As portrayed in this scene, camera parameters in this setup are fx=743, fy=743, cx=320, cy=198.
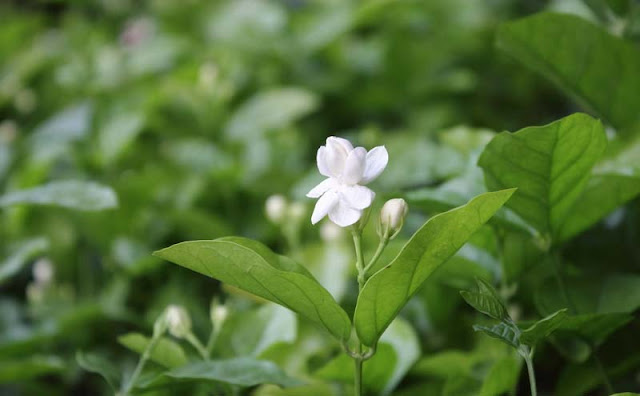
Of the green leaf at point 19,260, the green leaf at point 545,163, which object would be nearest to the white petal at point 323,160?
the green leaf at point 545,163

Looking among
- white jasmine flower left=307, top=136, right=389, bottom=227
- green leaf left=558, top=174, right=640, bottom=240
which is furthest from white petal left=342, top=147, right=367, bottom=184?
green leaf left=558, top=174, right=640, bottom=240

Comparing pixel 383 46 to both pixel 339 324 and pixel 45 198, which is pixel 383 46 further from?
pixel 339 324

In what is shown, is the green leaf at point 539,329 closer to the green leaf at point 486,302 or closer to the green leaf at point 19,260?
the green leaf at point 486,302

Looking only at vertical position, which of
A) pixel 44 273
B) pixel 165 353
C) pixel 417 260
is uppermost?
pixel 417 260

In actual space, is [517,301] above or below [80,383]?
above

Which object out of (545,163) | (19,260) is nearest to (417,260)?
(545,163)

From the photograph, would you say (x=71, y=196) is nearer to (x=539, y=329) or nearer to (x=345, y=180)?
(x=345, y=180)

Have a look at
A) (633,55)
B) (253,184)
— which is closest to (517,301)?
(633,55)

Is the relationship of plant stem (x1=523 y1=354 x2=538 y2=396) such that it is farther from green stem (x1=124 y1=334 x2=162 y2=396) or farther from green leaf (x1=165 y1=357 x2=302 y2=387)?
green stem (x1=124 y1=334 x2=162 y2=396)
